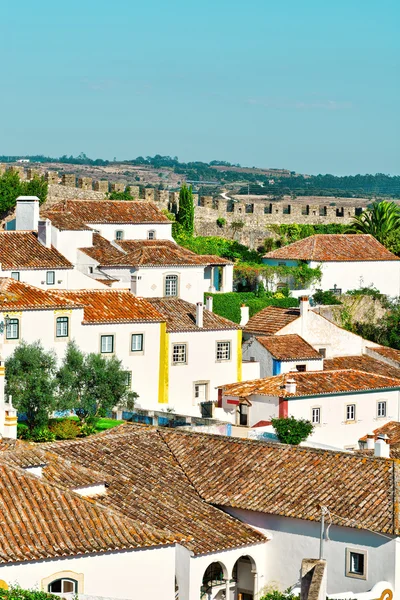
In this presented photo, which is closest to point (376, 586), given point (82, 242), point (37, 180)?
point (82, 242)

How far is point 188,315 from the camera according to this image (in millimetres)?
54375

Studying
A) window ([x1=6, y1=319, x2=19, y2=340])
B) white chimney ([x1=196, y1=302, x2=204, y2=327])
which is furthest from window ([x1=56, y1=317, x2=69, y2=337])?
white chimney ([x1=196, y1=302, x2=204, y2=327])

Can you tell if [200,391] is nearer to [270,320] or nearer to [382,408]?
[382,408]

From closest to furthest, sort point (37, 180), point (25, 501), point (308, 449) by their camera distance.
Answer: point (25, 501) → point (308, 449) → point (37, 180)

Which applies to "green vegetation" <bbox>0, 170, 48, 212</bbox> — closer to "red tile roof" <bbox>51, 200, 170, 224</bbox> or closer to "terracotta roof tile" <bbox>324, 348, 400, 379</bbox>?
"red tile roof" <bbox>51, 200, 170, 224</bbox>

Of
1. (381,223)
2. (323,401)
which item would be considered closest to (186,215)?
(381,223)

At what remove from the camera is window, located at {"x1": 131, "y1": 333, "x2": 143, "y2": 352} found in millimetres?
51688

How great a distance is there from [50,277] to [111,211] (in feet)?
36.7

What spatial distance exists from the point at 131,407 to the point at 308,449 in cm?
1560

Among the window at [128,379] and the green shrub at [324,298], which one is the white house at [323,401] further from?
the green shrub at [324,298]

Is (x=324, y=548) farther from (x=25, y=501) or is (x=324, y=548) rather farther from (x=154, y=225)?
(x=154, y=225)

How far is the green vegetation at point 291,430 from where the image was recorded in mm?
42281

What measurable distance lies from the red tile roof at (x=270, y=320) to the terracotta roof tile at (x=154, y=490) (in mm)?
21835

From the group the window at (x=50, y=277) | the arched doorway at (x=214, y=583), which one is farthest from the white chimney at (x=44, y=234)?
the arched doorway at (x=214, y=583)
